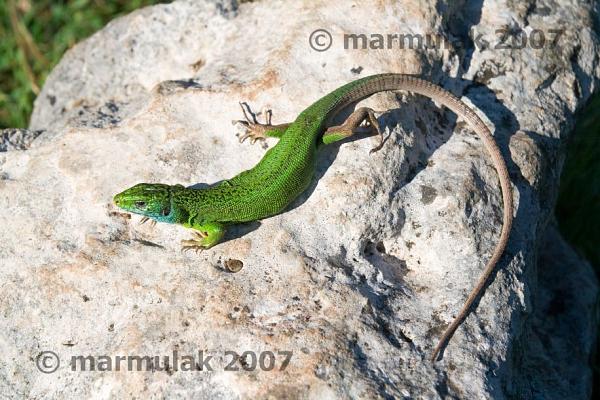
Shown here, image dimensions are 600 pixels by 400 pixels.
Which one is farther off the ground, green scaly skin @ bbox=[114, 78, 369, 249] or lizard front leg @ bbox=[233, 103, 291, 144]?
lizard front leg @ bbox=[233, 103, 291, 144]

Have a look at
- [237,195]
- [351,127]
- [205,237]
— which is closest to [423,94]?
[351,127]

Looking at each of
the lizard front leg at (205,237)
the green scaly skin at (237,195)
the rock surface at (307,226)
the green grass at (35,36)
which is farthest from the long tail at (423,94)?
the green grass at (35,36)

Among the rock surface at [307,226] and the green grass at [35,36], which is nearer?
the rock surface at [307,226]

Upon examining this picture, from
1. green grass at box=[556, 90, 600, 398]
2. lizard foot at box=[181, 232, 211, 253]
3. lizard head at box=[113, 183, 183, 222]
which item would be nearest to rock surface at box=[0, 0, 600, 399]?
lizard foot at box=[181, 232, 211, 253]

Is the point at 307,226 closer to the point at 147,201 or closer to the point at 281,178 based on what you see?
the point at 281,178

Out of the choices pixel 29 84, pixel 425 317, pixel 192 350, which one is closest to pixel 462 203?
pixel 425 317

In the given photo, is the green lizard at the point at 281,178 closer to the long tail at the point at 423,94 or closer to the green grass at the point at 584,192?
the long tail at the point at 423,94

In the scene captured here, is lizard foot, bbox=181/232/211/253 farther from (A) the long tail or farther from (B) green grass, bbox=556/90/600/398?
(B) green grass, bbox=556/90/600/398

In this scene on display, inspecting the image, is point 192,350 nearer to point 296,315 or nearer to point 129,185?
point 296,315
